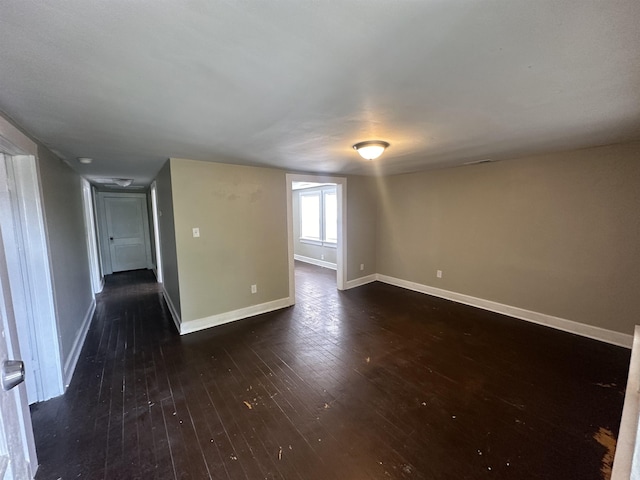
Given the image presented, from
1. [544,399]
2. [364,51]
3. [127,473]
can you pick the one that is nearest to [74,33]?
[364,51]

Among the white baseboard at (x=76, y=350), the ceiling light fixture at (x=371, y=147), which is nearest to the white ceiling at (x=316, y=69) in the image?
the ceiling light fixture at (x=371, y=147)

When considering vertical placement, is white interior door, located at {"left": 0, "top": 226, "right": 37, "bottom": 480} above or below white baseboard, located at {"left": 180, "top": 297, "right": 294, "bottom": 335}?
above

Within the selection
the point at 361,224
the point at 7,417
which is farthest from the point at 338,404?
the point at 361,224

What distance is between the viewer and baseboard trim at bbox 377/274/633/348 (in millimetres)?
2939

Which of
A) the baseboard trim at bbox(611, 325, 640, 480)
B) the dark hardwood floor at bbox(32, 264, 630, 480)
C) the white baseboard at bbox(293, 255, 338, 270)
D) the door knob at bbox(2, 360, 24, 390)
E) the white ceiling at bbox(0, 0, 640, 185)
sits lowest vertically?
the dark hardwood floor at bbox(32, 264, 630, 480)

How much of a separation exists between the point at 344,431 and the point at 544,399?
1676mm

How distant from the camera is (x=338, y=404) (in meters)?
2.12

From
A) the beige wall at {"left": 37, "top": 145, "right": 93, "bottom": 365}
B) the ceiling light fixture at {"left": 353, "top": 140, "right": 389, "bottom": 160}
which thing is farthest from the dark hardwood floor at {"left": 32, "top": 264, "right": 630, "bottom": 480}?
the ceiling light fixture at {"left": 353, "top": 140, "right": 389, "bottom": 160}

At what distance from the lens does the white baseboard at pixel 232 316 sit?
338 cm

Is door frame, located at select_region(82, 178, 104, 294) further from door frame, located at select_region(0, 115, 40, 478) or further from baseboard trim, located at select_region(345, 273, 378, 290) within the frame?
baseboard trim, located at select_region(345, 273, 378, 290)

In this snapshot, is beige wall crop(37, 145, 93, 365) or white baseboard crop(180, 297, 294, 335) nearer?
beige wall crop(37, 145, 93, 365)

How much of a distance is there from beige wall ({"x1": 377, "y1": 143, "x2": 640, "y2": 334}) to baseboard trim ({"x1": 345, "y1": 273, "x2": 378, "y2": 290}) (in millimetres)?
928

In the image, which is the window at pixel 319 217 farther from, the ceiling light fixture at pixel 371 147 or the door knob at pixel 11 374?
the door knob at pixel 11 374

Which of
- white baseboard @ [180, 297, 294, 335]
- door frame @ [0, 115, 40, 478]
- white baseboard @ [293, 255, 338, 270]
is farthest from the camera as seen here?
white baseboard @ [293, 255, 338, 270]
